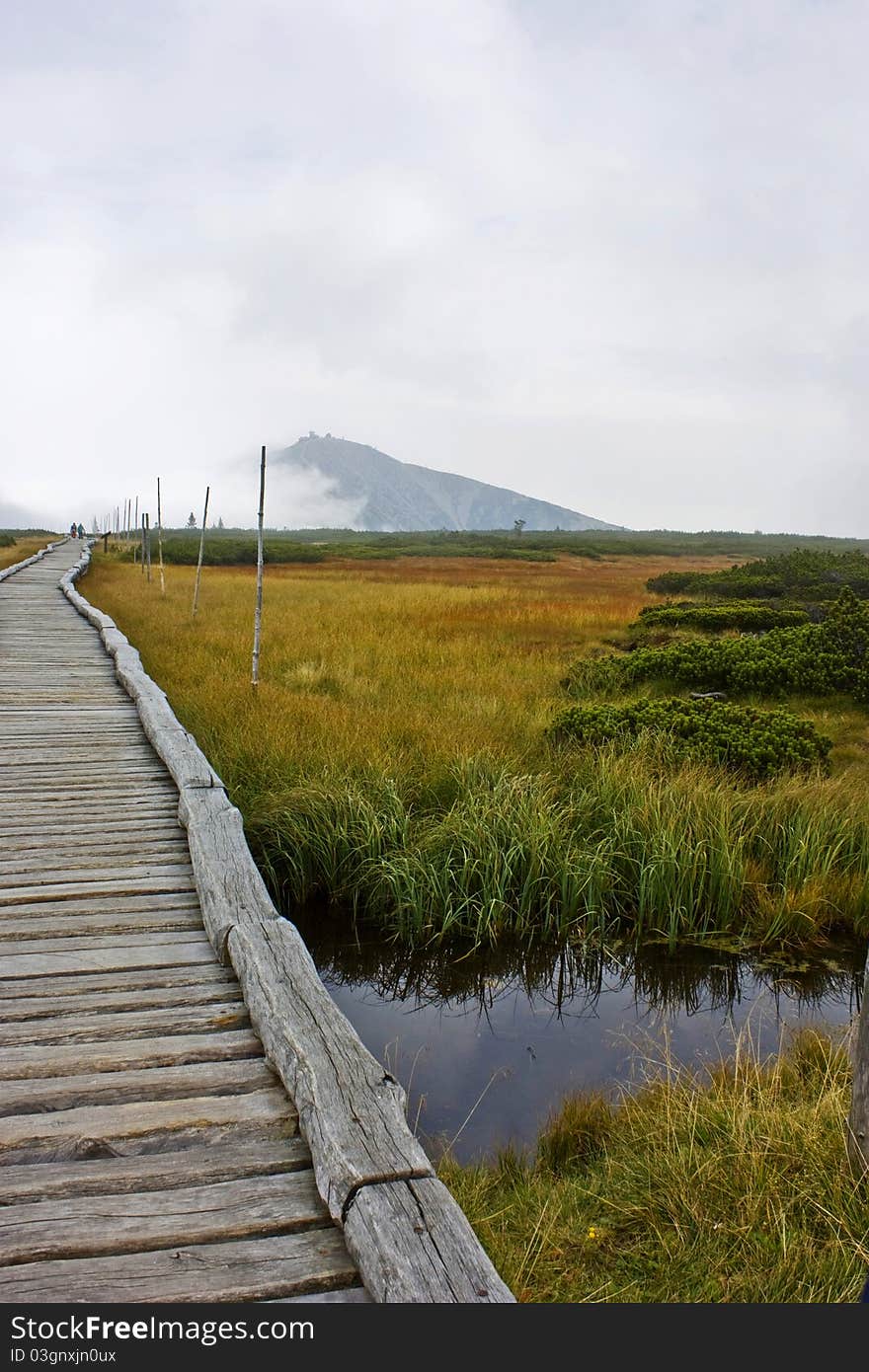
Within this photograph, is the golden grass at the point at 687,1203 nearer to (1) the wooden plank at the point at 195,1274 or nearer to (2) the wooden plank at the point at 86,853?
(1) the wooden plank at the point at 195,1274

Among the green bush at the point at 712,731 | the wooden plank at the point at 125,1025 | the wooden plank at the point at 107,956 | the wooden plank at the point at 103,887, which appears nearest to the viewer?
the wooden plank at the point at 125,1025

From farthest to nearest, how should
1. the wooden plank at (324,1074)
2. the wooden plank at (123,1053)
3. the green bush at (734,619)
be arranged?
1. the green bush at (734,619)
2. the wooden plank at (123,1053)
3. the wooden plank at (324,1074)

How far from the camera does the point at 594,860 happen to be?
5883 mm

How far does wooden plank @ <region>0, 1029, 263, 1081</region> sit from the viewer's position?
116 inches

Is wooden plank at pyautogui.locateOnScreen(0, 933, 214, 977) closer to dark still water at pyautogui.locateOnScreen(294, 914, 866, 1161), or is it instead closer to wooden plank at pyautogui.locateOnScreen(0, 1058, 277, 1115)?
wooden plank at pyautogui.locateOnScreen(0, 1058, 277, 1115)

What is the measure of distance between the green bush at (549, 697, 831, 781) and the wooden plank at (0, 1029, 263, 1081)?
5.39 m

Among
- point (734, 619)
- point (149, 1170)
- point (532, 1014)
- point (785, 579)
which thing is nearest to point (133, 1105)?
point (149, 1170)

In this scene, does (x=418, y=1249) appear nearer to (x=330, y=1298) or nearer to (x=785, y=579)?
(x=330, y=1298)

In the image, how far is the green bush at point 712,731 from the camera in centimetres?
787

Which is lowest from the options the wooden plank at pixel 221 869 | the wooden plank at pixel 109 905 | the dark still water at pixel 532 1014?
the dark still water at pixel 532 1014

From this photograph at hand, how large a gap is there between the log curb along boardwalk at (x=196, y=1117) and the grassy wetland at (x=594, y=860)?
0.75 metres

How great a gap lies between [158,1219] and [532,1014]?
3169 millimetres

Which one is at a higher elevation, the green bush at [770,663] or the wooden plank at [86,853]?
the green bush at [770,663]

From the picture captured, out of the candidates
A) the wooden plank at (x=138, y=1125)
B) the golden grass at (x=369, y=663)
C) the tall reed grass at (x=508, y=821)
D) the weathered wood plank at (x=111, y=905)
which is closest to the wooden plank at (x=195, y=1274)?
the wooden plank at (x=138, y=1125)
